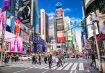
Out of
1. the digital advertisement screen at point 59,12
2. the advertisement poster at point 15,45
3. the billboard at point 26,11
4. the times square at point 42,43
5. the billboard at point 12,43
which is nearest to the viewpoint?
the times square at point 42,43

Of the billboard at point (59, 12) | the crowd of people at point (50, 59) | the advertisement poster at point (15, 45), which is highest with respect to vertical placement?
the billboard at point (59, 12)

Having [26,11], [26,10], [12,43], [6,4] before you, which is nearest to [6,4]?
[6,4]

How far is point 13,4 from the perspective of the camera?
388ft

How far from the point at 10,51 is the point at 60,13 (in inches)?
4320

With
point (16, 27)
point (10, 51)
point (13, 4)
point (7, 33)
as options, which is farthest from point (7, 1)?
point (10, 51)

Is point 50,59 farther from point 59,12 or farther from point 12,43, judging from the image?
point 59,12

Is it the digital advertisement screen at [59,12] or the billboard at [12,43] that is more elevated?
the digital advertisement screen at [59,12]

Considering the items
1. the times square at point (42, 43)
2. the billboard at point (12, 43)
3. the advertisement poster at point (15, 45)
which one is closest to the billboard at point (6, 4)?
the times square at point (42, 43)

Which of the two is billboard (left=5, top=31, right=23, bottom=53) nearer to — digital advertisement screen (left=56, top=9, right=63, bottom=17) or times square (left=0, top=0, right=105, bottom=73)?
times square (left=0, top=0, right=105, bottom=73)

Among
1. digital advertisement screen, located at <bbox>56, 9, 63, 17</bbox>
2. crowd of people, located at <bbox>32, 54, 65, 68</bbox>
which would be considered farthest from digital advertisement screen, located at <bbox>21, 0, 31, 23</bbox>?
crowd of people, located at <bbox>32, 54, 65, 68</bbox>

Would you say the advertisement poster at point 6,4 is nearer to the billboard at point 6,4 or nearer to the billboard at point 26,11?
the billboard at point 6,4

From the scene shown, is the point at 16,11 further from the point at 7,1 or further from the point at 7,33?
the point at 7,33

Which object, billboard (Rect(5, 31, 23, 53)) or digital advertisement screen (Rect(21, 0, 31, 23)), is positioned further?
digital advertisement screen (Rect(21, 0, 31, 23))

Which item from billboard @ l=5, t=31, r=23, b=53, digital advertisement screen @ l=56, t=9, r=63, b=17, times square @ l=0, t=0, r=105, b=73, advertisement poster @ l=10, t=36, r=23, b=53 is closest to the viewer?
times square @ l=0, t=0, r=105, b=73
